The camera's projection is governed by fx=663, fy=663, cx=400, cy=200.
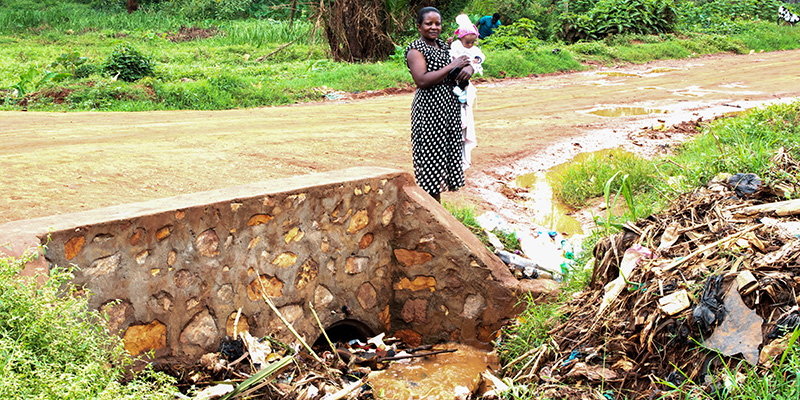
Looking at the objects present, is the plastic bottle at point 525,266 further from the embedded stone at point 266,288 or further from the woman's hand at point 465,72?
the embedded stone at point 266,288

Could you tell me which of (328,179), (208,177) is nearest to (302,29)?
(208,177)

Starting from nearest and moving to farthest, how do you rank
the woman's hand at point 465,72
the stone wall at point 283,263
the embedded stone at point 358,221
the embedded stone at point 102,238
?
the embedded stone at point 102,238 → the stone wall at point 283,263 → the embedded stone at point 358,221 → the woman's hand at point 465,72

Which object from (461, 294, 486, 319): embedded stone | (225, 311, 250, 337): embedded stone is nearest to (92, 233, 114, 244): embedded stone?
(225, 311, 250, 337): embedded stone

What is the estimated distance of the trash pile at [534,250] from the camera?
494 cm

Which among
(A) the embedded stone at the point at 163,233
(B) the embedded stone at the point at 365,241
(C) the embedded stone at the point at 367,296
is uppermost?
(A) the embedded stone at the point at 163,233

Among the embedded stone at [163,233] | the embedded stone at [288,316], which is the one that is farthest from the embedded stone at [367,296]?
the embedded stone at [163,233]

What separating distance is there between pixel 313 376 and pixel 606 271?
68.0 inches

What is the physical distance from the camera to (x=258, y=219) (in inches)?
145

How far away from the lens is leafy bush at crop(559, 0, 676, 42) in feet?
60.7

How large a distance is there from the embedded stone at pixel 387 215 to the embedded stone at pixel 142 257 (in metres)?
1.74

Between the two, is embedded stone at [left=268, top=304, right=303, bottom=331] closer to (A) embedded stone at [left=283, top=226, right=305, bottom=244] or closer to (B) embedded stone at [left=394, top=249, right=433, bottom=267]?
(A) embedded stone at [left=283, top=226, right=305, bottom=244]

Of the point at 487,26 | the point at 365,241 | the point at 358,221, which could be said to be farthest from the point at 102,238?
the point at 487,26

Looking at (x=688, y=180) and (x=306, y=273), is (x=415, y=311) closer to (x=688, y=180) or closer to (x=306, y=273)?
(x=306, y=273)

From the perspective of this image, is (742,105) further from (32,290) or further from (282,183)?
(32,290)
